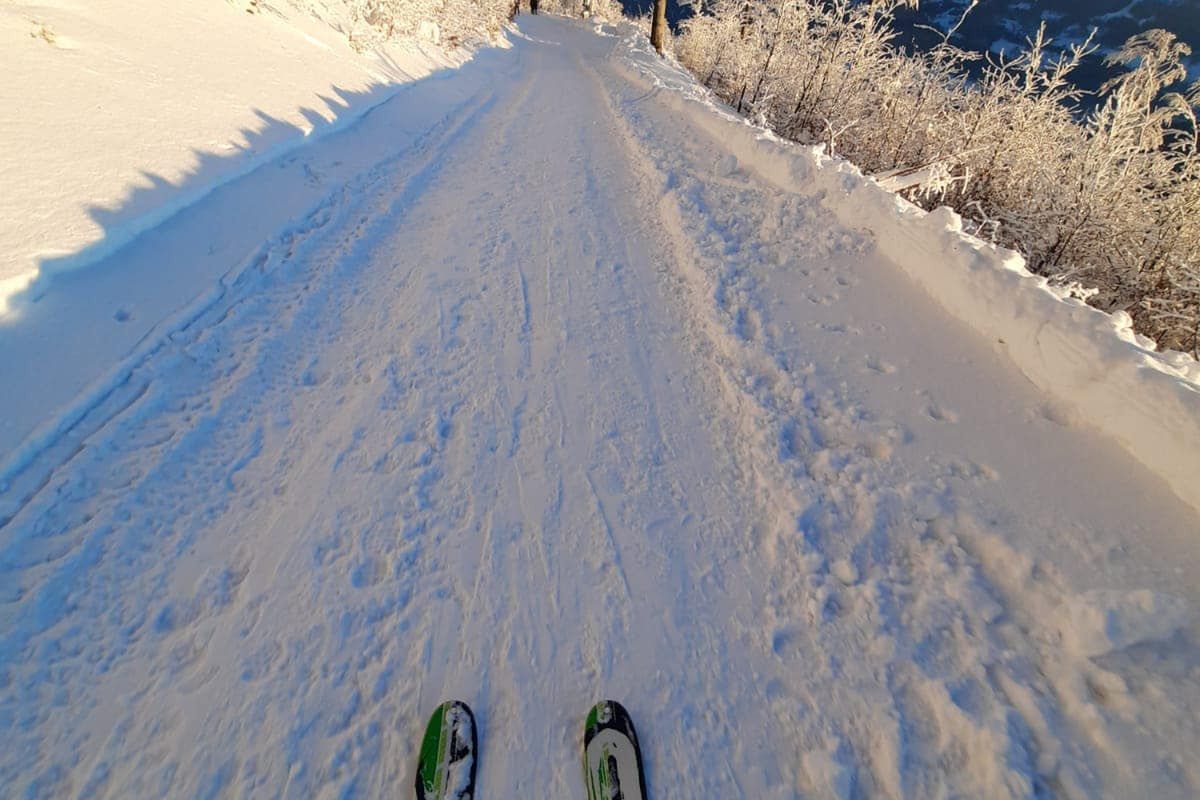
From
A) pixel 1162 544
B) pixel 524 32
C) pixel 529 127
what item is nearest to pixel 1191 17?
pixel 524 32

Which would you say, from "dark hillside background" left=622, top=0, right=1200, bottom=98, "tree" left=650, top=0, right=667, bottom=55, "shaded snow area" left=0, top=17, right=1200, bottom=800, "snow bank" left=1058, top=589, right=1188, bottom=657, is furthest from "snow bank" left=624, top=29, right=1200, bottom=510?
"dark hillside background" left=622, top=0, right=1200, bottom=98

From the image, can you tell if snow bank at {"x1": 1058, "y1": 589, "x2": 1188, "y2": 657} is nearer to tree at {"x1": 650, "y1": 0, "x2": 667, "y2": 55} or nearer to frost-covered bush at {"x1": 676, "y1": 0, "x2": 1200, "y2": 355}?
frost-covered bush at {"x1": 676, "y1": 0, "x2": 1200, "y2": 355}

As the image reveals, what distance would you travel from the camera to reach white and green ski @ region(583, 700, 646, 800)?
1586 mm

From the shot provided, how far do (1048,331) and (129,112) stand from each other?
24.5 feet

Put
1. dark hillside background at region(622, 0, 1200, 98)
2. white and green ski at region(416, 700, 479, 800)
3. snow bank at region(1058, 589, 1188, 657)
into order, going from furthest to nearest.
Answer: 1. dark hillside background at region(622, 0, 1200, 98)
2. snow bank at region(1058, 589, 1188, 657)
3. white and green ski at region(416, 700, 479, 800)

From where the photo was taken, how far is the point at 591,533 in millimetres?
2309

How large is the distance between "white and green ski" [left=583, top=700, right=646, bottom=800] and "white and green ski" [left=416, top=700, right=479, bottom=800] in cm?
39

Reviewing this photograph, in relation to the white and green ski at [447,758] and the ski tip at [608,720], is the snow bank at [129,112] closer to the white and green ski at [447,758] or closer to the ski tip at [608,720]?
the white and green ski at [447,758]

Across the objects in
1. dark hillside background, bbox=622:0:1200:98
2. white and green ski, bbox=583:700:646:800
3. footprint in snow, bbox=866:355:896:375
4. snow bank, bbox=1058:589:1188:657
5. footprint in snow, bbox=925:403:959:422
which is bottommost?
white and green ski, bbox=583:700:646:800

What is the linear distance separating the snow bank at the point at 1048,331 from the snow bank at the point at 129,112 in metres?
5.84

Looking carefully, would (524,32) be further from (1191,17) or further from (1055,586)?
(1191,17)

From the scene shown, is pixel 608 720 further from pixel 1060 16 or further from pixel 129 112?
pixel 1060 16

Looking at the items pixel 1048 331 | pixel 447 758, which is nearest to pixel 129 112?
pixel 447 758

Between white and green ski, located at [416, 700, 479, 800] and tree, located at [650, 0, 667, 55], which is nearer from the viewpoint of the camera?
white and green ski, located at [416, 700, 479, 800]
